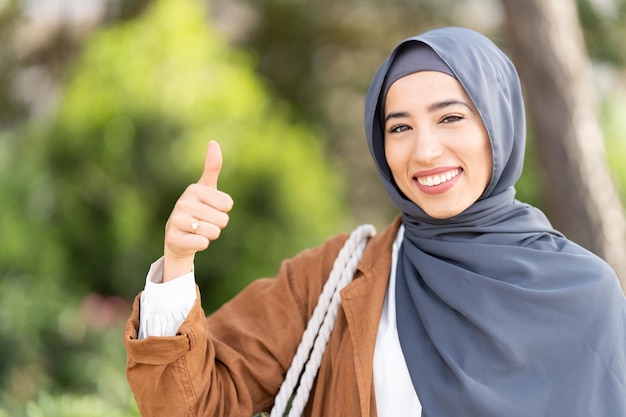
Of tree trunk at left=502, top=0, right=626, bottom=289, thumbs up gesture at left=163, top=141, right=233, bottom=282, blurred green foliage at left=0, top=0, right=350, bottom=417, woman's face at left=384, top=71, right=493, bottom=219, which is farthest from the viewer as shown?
blurred green foliage at left=0, top=0, right=350, bottom=417

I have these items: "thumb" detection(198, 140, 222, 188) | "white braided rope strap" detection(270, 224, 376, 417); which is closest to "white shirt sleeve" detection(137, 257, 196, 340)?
"thumb" detection(198, 140, 222, 188)

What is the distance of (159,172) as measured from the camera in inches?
196

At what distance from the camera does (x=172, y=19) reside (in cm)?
531

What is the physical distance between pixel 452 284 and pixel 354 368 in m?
0.33

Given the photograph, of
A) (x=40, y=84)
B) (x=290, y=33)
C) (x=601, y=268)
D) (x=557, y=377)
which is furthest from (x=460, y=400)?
(x=290, y=33)

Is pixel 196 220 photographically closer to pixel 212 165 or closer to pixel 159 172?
pixel 212 165

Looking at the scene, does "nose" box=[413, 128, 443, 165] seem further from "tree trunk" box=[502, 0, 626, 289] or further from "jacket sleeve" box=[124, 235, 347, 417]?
"tree trunk" box=[502, 0, 626, 289]

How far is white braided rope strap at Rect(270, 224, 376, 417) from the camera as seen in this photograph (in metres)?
2.00

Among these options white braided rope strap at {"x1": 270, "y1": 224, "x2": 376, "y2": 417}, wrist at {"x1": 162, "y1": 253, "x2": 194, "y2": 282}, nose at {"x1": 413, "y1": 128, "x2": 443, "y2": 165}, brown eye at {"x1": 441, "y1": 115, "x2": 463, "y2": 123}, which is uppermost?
brown eye at {"x1": 441, "y1": 115, "x2": 463, "y2": 123}

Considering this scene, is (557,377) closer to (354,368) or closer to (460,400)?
(460,400)

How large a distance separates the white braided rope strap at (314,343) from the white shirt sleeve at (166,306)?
343 mm

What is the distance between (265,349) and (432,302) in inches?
18.2

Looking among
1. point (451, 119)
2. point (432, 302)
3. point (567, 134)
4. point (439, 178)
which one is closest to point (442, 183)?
point (439, 178)

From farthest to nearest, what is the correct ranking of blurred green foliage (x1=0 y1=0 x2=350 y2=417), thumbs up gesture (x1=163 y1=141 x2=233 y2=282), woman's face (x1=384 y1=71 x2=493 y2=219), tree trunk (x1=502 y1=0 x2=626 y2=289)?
blurred green foliage (x1=0 y1=0 x2=350 y2=417), tree trunk (x1=502 y1=0 x2=626 y2=289), woman's face (x1=384 y1=71 x2=493 y2=219), thumbs up gesture (x1=163 y1=141 x2=233 y2=282)
